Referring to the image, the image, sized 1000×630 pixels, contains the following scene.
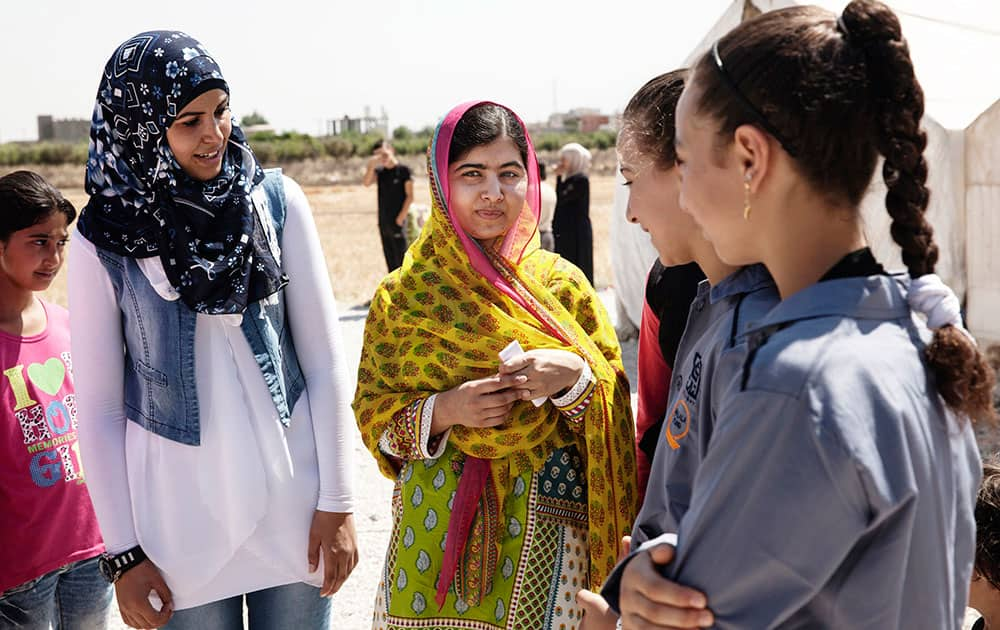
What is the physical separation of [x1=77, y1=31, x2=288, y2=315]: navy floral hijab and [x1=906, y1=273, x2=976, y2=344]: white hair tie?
4.65 feet

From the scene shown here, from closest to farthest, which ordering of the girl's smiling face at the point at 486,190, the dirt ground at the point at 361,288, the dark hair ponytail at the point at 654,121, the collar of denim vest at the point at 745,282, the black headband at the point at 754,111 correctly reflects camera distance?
the black headband at the point at 754,111 → the collar of denim vest at the point at 745,282 → the dark hair ponytail at the point at 654,121 → the girl's smiling face at the point at 486,190 → the dirt ground at the point at 361,288

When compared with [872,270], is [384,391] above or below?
below

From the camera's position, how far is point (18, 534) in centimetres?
274

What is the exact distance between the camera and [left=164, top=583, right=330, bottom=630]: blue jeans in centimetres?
223

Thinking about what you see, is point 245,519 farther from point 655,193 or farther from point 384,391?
point 655,193

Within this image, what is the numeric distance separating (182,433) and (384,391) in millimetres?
486

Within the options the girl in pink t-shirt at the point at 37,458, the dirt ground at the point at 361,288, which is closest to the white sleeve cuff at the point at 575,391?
the dirt ground at the point at 361,288

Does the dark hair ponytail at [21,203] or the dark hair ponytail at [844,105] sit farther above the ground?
the dark hair ponytail at [844,105]

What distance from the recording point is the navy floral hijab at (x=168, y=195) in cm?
214

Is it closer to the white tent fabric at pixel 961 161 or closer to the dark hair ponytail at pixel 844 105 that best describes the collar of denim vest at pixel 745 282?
the dark hair ponytail at pixel 844 105

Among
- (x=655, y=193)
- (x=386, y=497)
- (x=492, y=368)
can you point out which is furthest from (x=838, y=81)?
(x=386, y=497)

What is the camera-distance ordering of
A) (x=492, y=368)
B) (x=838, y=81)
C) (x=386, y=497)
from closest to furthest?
(x=838, y=81)
(x=492, y=368)
(x=386, y=497)

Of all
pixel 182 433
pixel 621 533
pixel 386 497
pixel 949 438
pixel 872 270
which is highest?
pixel 872 270

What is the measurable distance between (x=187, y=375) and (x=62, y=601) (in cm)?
113
